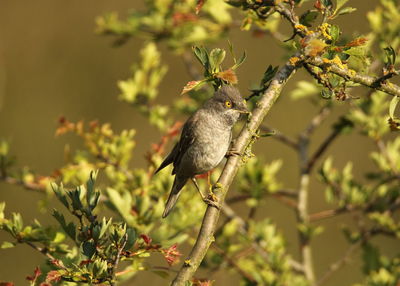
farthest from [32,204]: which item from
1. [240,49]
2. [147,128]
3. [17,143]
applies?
[240,49]

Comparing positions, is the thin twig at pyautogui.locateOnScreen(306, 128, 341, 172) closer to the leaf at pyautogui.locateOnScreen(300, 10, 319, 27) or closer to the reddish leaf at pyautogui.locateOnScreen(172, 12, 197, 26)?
the reddish leaf at pyautogui.locateOnScreen(172, 12, 197, 26)

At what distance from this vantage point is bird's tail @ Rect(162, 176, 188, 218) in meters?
3.42

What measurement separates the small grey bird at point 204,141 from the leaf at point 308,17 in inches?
36.9

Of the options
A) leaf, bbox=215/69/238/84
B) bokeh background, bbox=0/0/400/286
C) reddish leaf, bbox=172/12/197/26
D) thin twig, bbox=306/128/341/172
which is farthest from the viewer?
bokeh background, bbox=0/0/400/286

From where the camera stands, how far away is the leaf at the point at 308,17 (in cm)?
242

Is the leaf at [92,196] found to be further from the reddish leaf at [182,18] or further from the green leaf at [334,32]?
the reddish leaf at [182,18]

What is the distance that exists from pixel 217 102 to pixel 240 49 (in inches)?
162

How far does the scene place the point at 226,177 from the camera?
2146 mm

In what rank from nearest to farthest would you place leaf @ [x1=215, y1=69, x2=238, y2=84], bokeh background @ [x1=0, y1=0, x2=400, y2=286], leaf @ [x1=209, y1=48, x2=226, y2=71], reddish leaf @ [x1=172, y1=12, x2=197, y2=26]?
1. leaf @ [x1=215, y1=69, x2=238, y2=84]
2. leaf @ [x1=209, y1=48, x2=226, y2=71]
3. reddish leaf @ [x1=172, y1=12, x2=197, y2=26]
4. bokeh background @ [x1=0, y1=0, x2=400, y2=286]

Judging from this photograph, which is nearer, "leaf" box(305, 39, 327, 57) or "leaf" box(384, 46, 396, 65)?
"leaf" box(305, 39, 327, 57)

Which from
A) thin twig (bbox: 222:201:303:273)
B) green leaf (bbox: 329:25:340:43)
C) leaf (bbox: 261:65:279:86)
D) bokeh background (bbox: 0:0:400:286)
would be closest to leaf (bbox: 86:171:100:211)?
leaf (bbox: 261:65:279:86)

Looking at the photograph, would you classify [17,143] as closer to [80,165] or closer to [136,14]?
[136,14]

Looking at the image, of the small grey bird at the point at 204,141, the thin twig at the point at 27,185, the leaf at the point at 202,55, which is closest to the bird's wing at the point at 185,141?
the small grey bird at the point at 204,141

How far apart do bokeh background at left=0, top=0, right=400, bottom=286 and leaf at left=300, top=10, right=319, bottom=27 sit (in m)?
4.70
